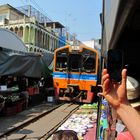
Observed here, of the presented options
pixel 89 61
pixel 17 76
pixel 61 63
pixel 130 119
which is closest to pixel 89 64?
pixel 89 61

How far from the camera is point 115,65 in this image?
168 centimetres

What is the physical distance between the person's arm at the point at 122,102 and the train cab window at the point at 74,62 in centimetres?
1239

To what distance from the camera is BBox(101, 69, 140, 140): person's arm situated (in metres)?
1.56

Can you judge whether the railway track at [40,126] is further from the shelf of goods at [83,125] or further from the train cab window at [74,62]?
the train cab window at [74,62]

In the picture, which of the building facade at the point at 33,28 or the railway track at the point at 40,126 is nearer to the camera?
the railway track at the point at 40,126

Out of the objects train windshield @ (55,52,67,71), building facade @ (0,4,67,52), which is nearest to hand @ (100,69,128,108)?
train windshield @ (55,52,67,71)

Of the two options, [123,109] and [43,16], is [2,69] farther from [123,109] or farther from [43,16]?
[43,16]

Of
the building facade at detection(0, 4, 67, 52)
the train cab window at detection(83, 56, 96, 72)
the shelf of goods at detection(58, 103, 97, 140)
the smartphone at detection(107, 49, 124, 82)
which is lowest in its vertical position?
the shelf of goods at detection(58, 103, 97, 140)

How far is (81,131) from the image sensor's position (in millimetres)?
7977

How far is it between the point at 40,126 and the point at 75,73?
5.09 m

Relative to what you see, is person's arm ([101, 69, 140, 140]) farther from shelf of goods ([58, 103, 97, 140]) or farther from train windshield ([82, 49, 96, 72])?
train windshield ([82, 49, 96, 72])

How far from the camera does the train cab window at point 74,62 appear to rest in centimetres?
1409

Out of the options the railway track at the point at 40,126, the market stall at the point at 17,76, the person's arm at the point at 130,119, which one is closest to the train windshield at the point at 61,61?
the market stall at the point at 17,76

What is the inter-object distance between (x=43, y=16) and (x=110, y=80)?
122 feet
